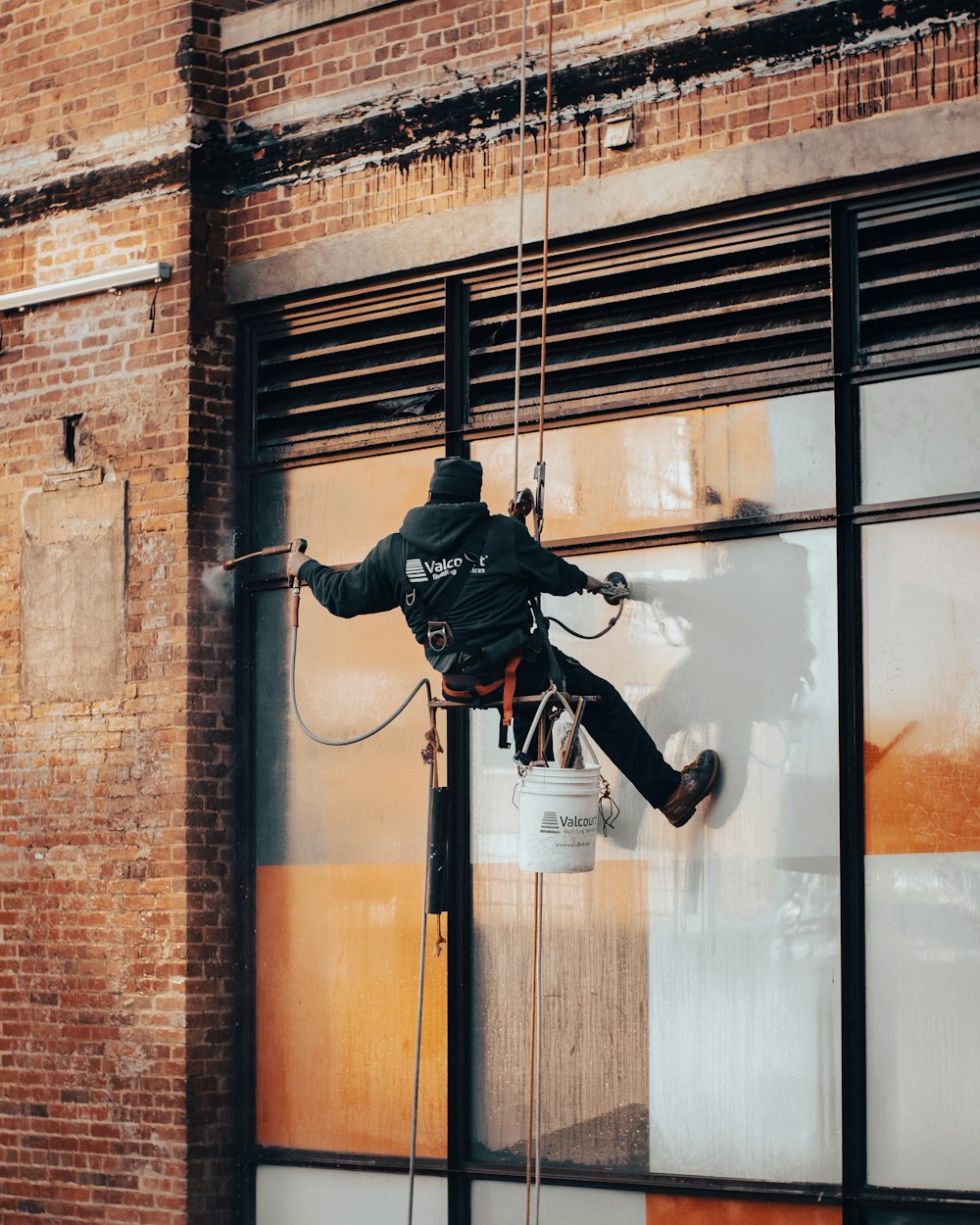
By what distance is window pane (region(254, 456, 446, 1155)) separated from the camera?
29.9 ft

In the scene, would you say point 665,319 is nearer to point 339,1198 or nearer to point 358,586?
point 358,586

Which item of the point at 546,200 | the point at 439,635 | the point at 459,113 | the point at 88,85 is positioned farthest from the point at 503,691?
the point at 88,85

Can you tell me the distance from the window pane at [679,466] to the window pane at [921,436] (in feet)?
0.65

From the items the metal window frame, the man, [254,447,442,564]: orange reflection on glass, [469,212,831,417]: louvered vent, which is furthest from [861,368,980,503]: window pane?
[254,447,442,564]: orange reflection on glass

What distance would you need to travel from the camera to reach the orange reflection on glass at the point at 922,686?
760cm

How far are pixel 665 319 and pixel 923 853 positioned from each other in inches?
107

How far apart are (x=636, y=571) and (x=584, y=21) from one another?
268cm

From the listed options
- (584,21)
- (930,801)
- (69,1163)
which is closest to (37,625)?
(69,1163)

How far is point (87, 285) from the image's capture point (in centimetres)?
1014

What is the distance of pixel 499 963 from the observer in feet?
28.9

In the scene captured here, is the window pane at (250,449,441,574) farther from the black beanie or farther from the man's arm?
the black beanie

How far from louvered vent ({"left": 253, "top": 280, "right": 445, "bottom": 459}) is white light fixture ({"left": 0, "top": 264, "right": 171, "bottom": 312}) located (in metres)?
0.65

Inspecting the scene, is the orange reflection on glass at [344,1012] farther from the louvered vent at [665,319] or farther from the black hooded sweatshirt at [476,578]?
the louvered vent at [665,319]

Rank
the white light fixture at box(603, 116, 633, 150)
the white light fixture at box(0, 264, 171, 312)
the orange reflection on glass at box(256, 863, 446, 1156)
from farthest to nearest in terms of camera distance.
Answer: the white light fixture at box(0, 264, 171, 312) → the orange reflection on glass at box(256, 863, 446, 1156) → the white light fixture at box(603, 116, 633, 150)
